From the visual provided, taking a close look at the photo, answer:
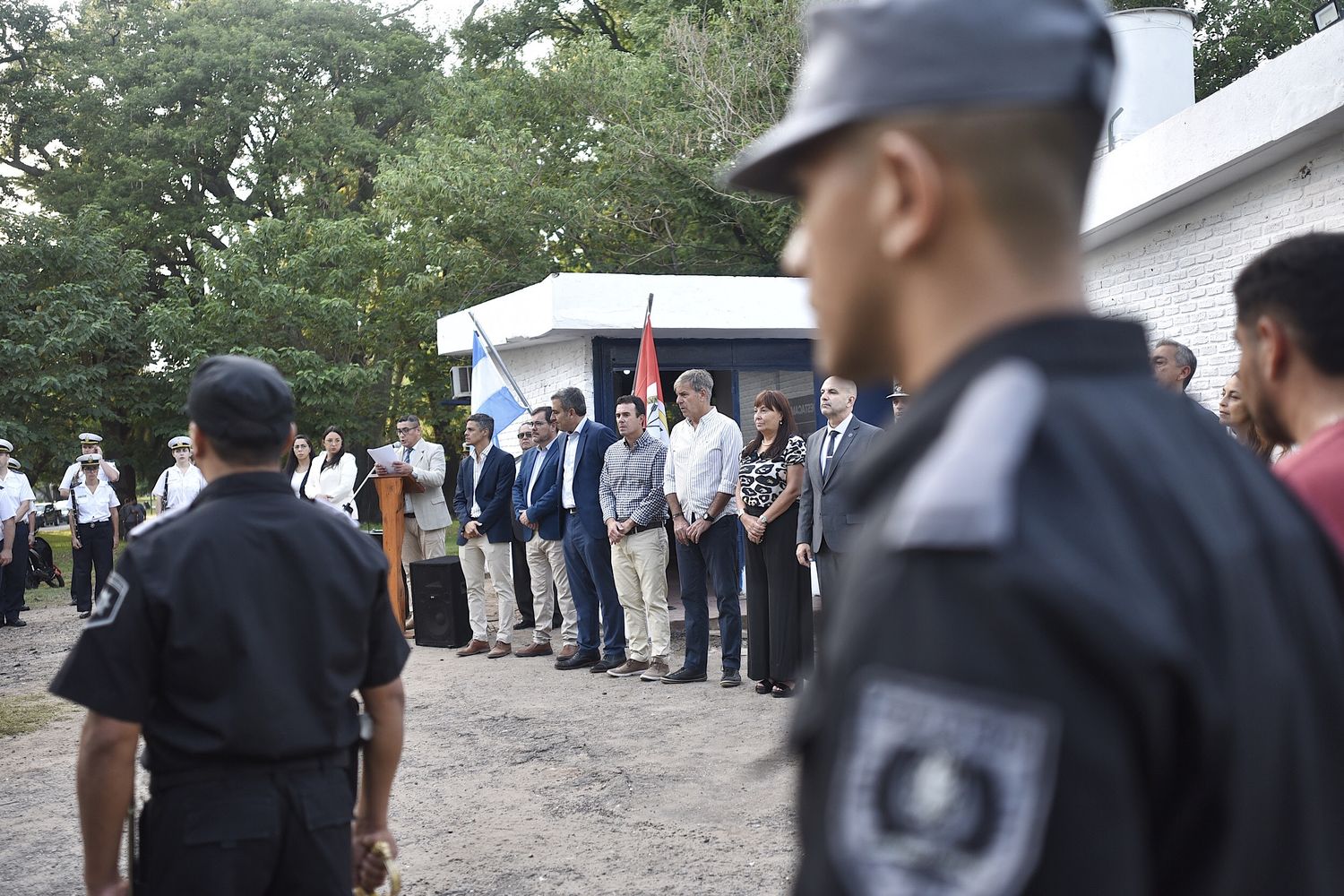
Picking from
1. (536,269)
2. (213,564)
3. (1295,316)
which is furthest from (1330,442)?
(536,269)

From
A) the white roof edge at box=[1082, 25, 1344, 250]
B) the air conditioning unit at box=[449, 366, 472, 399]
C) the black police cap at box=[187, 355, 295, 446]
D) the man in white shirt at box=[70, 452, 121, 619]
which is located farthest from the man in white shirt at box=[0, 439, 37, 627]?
the black police cap at box=[187, 355, 295, 446]

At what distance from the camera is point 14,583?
14.5 metres

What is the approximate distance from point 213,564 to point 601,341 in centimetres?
1130

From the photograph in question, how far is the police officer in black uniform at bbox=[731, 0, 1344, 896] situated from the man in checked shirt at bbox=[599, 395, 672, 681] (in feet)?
27.0

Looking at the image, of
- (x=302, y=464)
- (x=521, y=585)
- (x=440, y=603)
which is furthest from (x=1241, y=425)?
(x=302, y=464)

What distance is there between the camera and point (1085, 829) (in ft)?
2.50

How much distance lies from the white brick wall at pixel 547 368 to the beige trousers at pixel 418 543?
2.28 meters

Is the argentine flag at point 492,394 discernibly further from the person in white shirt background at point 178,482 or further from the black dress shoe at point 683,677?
the black dress shoe at point 683,677

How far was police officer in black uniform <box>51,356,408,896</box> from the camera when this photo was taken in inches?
94.2

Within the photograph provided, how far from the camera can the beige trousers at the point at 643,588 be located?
926cm

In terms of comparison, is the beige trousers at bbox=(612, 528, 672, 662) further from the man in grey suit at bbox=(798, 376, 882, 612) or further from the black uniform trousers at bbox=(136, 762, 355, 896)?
the black uniform trousers at bbox=(136, 762, 355, 896)

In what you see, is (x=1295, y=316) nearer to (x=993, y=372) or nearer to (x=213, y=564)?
(x=993, y=372)

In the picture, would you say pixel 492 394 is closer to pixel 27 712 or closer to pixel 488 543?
pixel 488 543

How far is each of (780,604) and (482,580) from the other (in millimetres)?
3742
